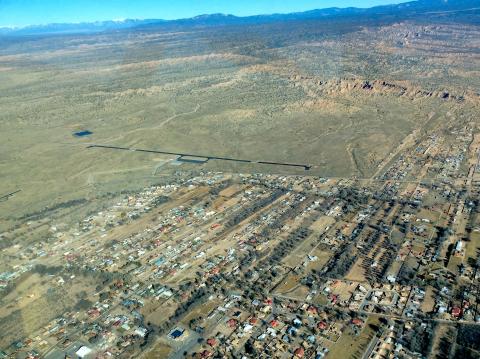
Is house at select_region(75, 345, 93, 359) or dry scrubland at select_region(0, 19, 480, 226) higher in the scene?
house at select_region(75, 345, 93, 359)

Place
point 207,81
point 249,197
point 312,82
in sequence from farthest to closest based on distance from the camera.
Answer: point 207,81 < point 312,82 < point 249,197

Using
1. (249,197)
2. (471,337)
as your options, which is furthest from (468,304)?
(249,197)

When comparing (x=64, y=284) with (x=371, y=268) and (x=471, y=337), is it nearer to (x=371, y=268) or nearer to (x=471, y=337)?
(x=371, y=268)

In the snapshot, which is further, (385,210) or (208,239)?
(385,210)

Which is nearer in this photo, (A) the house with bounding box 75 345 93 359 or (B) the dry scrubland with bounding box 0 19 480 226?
(A) the house with bounding box 75 345 93 359

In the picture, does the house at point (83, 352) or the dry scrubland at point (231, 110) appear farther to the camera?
the dry scrubland at point (231, 110)

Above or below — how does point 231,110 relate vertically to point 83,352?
below

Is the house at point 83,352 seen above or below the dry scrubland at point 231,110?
above

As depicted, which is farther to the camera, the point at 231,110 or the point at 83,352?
the point at 231,110
